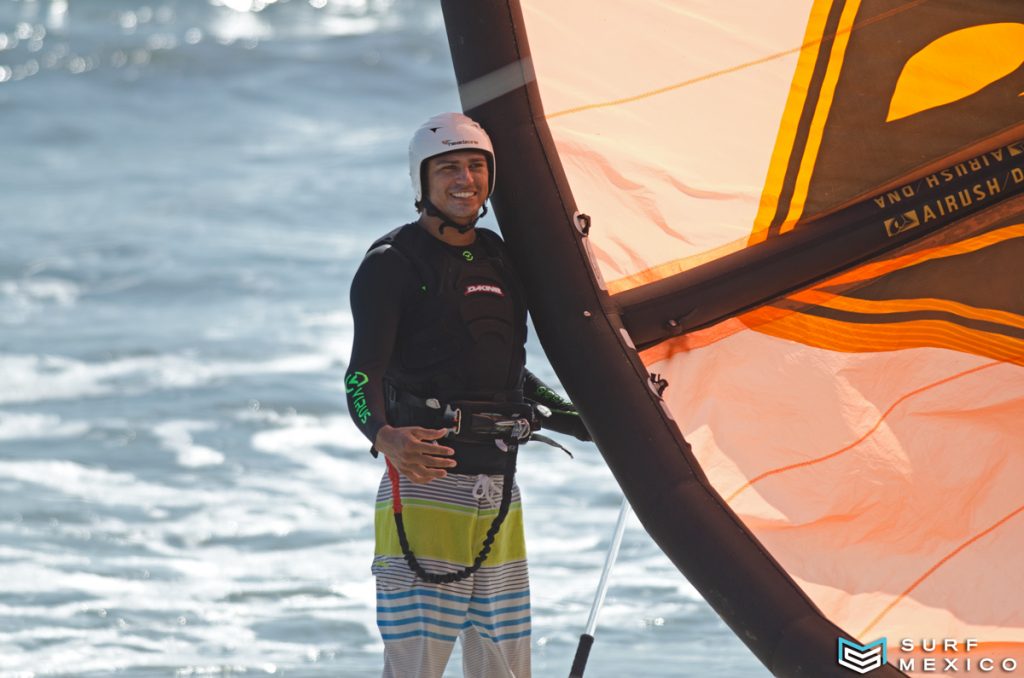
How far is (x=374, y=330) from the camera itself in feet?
10.8

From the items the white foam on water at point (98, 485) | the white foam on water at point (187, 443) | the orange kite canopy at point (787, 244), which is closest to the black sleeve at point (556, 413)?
the orange kite canopy at point (787, 244)

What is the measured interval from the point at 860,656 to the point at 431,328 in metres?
1.08

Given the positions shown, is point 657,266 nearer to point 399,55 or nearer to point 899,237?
point 899,237

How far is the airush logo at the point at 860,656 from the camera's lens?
123 inches

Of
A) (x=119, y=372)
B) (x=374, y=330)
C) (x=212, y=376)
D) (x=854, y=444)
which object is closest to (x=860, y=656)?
(x=854, y=444)

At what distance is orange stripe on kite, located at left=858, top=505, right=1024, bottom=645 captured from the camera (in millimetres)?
3307

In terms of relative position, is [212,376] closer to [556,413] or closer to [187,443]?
[187,443]

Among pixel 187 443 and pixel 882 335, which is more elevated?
pixel 187 443

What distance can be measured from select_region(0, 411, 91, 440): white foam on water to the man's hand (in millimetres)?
4781

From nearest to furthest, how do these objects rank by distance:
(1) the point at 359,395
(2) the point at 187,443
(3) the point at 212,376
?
1. (1) the point at 359,395
2. (2) the point at 187,443
3. (3) the point at 212,376

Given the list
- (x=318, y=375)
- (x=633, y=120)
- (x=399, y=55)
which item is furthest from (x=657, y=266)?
(x=399, y=55)

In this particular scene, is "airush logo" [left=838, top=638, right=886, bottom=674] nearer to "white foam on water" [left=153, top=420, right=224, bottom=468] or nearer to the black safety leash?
the black safety leash

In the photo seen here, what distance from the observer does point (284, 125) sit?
570 inches

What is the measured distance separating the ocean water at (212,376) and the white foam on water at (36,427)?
22 millimetres
